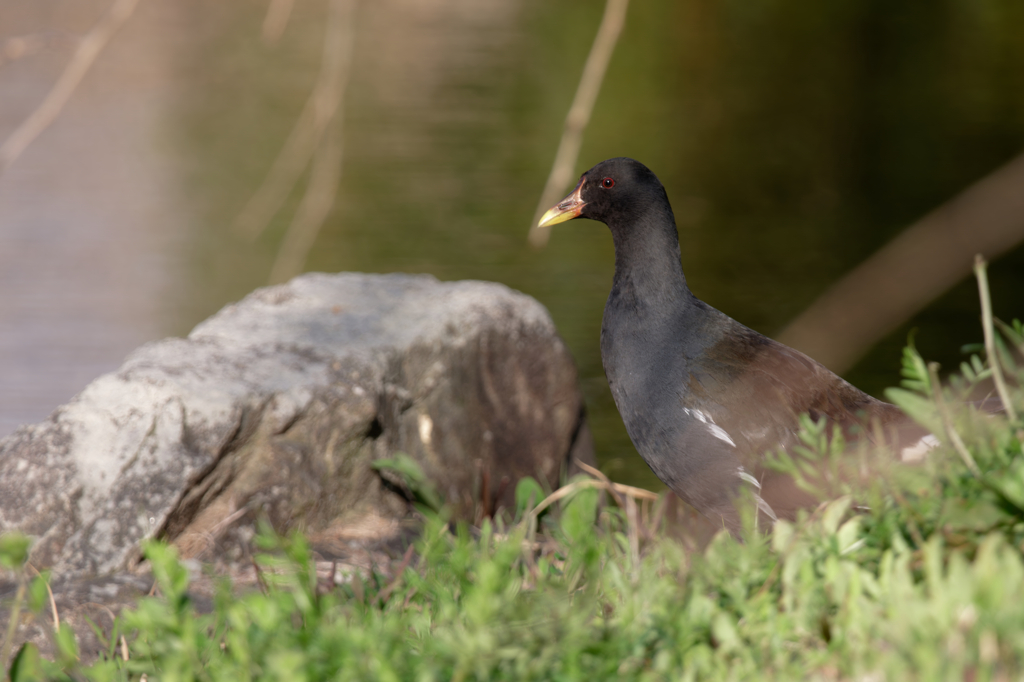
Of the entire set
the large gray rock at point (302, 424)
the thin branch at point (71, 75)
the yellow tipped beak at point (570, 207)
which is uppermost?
the thin branch at point (71, 75)

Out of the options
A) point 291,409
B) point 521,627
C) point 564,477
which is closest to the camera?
point 521,627

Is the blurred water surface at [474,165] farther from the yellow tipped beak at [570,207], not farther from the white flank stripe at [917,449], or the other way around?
the white flank stripe at [917,449]

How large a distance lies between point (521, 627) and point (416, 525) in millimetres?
2676

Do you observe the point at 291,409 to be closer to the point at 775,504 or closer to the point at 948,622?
the point at 775,504

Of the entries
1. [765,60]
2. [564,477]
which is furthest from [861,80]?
[564,477]

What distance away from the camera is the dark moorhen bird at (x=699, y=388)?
3.64 meters

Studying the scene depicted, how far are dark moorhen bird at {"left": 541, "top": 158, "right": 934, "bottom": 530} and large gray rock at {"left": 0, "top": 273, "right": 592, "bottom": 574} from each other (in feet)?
4.24

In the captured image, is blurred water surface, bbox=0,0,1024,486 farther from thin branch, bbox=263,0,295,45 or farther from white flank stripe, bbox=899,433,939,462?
white flank stripe, bbox=899,433,939,462

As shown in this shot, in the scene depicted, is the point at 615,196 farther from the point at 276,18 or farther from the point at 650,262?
the point at 276,18

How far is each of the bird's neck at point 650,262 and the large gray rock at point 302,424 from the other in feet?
4.28

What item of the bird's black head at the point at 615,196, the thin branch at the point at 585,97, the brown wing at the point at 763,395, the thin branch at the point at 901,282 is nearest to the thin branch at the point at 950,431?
the thin branch at the point at 585,97

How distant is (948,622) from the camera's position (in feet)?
6.45

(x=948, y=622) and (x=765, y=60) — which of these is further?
(x=765, y=60)

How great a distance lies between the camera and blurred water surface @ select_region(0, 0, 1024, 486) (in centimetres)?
883
